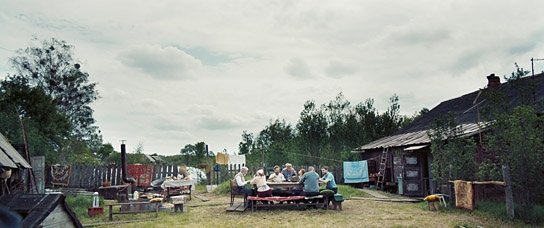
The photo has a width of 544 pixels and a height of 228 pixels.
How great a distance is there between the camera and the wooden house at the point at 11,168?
28.8 ft

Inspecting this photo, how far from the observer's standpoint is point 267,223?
9836mm

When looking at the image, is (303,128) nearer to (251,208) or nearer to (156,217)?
(251,208)

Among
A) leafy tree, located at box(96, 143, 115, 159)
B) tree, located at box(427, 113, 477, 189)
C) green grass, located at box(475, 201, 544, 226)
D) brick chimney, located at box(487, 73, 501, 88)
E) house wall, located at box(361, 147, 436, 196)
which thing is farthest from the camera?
leafy tree, located at box(96, 143, 115, 159)

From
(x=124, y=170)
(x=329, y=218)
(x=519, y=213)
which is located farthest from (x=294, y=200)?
(x=124, y=170)

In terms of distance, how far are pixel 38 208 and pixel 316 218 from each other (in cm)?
781

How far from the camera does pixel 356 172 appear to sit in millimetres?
20500

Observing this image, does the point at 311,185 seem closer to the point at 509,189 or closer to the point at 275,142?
the point at 509,189

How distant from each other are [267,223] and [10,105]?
18.3 meters

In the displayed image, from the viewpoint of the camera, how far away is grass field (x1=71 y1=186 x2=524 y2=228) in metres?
9.49

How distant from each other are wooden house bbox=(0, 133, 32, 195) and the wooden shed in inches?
186

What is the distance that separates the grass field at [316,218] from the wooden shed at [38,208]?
6.04m

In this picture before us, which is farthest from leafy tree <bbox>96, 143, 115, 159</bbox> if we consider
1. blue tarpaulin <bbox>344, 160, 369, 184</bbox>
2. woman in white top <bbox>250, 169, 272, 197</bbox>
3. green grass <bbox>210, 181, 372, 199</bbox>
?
woman in white top <bbox>250, 169, 272, 197</bbox>

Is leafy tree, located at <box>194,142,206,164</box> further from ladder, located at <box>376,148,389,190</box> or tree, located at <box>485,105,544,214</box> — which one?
tree, located at <box>485,105,544,214</box>

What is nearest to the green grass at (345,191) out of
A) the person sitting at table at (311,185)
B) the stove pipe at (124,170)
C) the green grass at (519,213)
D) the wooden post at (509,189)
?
the stove pipe at (124,170)
